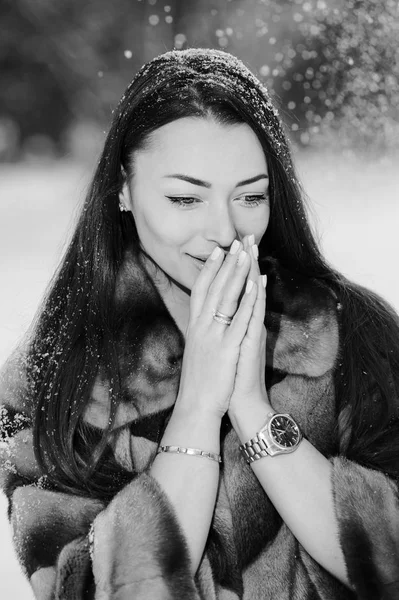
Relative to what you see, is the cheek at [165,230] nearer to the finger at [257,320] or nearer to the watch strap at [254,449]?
the finger at [257,320]

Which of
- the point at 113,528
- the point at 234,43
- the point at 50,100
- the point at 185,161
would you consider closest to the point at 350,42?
the point at 234,43

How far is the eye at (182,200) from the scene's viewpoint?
5.04ft

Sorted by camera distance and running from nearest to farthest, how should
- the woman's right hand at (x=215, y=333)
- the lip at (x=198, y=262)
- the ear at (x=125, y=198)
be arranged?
the woman's right hand at (x=215, y=333) < the lip at (x=198, y=262) < the ear at (x=125, y=198)

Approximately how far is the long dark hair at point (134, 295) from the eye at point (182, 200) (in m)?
0.14

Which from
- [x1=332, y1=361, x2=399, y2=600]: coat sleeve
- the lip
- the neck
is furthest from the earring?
[x1=332, y1=361, x2=399, y2=600]: coat sleeve

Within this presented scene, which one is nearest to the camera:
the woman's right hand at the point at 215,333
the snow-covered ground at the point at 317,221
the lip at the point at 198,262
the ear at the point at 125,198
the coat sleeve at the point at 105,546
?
the coat sleeve at the point at 105,546

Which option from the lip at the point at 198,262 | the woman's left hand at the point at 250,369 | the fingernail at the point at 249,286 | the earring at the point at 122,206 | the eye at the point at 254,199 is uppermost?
the earring at the point at 122,206

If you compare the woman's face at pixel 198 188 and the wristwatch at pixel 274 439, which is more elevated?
the woman's face at pixel 198 188

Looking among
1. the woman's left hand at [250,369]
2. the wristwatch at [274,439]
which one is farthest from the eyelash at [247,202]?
the wristwatch at [274,439]

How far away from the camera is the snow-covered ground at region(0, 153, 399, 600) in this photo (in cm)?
251

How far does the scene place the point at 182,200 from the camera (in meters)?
1.54

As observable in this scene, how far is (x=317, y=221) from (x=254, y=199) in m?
0.90

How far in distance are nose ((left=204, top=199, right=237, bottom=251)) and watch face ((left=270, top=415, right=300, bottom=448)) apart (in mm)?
345

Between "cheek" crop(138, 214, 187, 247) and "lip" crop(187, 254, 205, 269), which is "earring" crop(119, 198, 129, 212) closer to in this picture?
"cheek" crop(138, 214, 187, 247)
